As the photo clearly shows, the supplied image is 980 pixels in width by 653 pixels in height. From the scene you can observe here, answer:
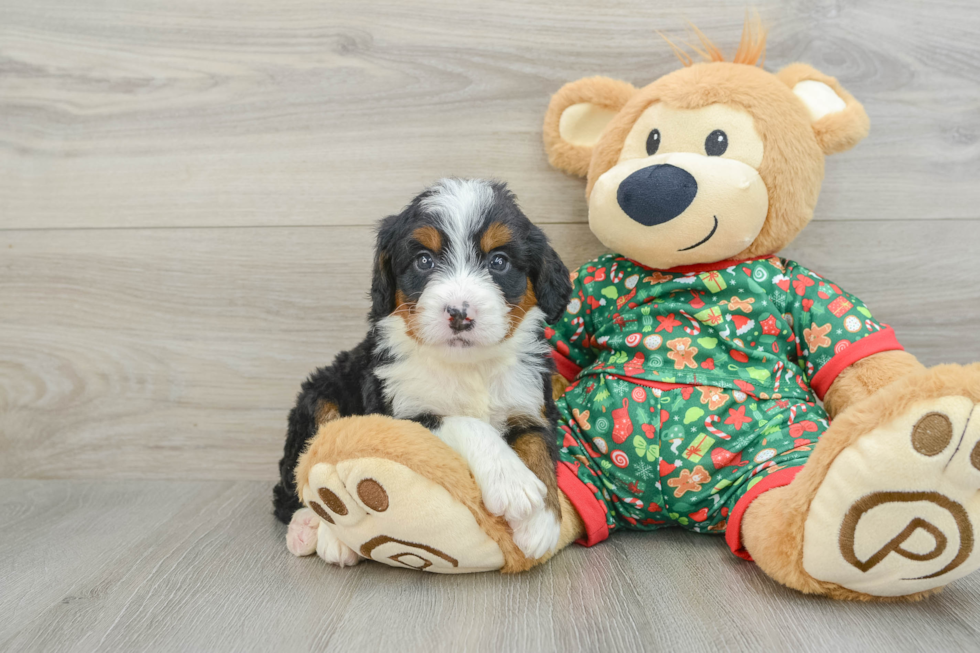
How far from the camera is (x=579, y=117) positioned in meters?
1.85

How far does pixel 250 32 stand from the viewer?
79.5 inches

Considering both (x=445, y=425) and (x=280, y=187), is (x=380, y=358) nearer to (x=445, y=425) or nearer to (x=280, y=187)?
(x=445, y=425)

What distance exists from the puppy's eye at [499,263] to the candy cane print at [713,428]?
58 centimetres

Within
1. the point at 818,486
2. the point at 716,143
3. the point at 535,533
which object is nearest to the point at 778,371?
the point at 818,486

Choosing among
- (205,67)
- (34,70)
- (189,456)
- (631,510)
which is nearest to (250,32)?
(205,67)

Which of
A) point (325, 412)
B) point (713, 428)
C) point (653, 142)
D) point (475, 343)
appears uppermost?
point (653, 142)

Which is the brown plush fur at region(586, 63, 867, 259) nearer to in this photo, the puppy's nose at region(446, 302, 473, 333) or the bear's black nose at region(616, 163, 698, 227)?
the bear's black nose at region(616, 163, 698, 227)

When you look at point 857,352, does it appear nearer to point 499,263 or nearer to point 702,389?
point 702,389

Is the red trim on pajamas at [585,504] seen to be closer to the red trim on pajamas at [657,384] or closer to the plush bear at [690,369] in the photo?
the plush bear at [690,369]

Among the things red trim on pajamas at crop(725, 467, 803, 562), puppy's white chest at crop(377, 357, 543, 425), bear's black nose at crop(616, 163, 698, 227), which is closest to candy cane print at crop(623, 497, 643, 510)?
red trim on pajamas at crop(725, 467, 803, 562)

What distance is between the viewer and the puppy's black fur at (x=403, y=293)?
1.42 metres

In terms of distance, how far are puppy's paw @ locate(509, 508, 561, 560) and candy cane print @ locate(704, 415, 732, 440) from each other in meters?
0.44

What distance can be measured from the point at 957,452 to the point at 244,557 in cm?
145

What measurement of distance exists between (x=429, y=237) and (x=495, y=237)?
14 cm
